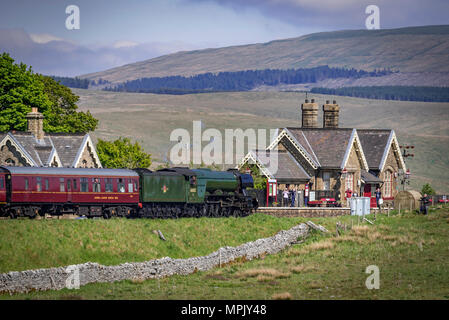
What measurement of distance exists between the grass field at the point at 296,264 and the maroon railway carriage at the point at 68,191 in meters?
3.52

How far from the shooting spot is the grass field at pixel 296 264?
36.3 m

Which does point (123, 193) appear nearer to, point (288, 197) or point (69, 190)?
point (69, 190)

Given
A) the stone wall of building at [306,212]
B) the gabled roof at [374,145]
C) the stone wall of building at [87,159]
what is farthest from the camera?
the gabled roof at [374,145]

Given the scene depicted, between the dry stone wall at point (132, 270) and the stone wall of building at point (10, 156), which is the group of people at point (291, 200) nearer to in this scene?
the dry stone wall at point (132, 270)

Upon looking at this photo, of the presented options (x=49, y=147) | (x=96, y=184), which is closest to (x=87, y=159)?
(x=49, y=147)

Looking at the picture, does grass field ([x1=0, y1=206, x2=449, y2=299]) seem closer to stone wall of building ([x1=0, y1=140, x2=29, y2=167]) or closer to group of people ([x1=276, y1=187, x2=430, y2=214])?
group of people ([x1=276, y1=187, x2=430, y2=214])

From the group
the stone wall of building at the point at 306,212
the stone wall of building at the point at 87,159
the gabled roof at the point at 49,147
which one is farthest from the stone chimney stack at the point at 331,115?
the stone wall of building at the point at 87,159

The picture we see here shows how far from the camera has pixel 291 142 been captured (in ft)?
249

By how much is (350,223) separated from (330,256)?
1286 centimetres

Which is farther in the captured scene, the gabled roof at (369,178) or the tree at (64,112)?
the tree at (64,112)

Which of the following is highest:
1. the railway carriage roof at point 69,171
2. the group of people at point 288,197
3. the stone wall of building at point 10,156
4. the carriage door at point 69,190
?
the stone wall of building at point 10,156

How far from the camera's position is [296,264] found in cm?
4625

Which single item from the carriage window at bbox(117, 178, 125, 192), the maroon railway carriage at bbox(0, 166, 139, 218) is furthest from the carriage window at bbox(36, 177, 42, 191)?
the carriage window at bbox(117, 178, 125, 192)
